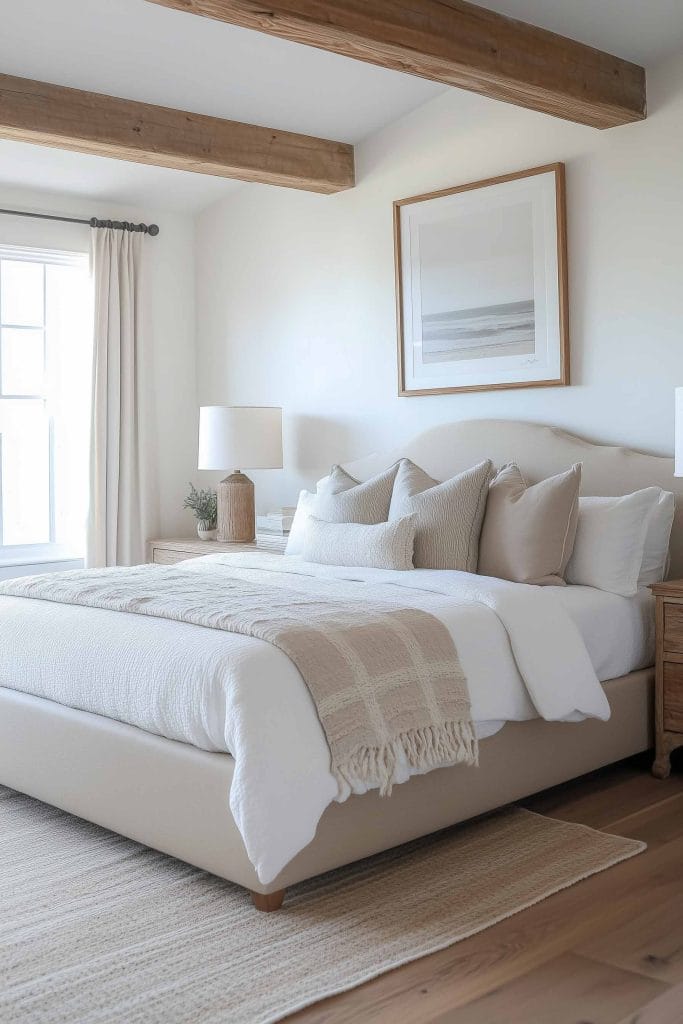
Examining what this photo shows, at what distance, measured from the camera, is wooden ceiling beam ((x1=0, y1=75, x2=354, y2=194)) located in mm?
4391

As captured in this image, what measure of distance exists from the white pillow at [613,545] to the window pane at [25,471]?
10.3 feet

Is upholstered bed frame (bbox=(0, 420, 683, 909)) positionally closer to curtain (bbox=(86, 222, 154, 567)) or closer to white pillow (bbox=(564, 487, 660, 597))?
white pillow (bbox=(564, 487, 660, 597))

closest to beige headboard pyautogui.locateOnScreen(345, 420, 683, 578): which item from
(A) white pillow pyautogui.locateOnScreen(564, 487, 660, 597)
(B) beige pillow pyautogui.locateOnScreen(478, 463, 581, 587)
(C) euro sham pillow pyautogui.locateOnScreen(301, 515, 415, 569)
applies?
(A) white pillow pyautogui.locateOnScreen(564, 487, 660, 597)

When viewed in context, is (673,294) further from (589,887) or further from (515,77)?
(589,887)

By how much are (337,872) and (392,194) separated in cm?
338

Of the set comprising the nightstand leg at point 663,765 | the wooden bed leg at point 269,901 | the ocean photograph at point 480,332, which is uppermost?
the ocean photograph at point 480,332

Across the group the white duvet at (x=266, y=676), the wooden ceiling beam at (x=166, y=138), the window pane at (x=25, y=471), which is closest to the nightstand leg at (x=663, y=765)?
the white duvet at (x=266, y=676)

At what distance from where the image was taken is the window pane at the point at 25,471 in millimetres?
5812

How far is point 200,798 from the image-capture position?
2740 mm

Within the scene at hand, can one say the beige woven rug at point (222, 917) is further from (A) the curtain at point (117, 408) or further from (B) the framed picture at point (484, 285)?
(A) the curtain at point (117, 408)

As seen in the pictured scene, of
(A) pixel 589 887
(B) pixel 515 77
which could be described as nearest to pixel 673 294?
(B) pixel 515 77

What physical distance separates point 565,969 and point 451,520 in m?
1.86

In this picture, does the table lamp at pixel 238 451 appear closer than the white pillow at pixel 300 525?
No

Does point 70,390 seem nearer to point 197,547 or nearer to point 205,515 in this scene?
Answer: point 205,515
